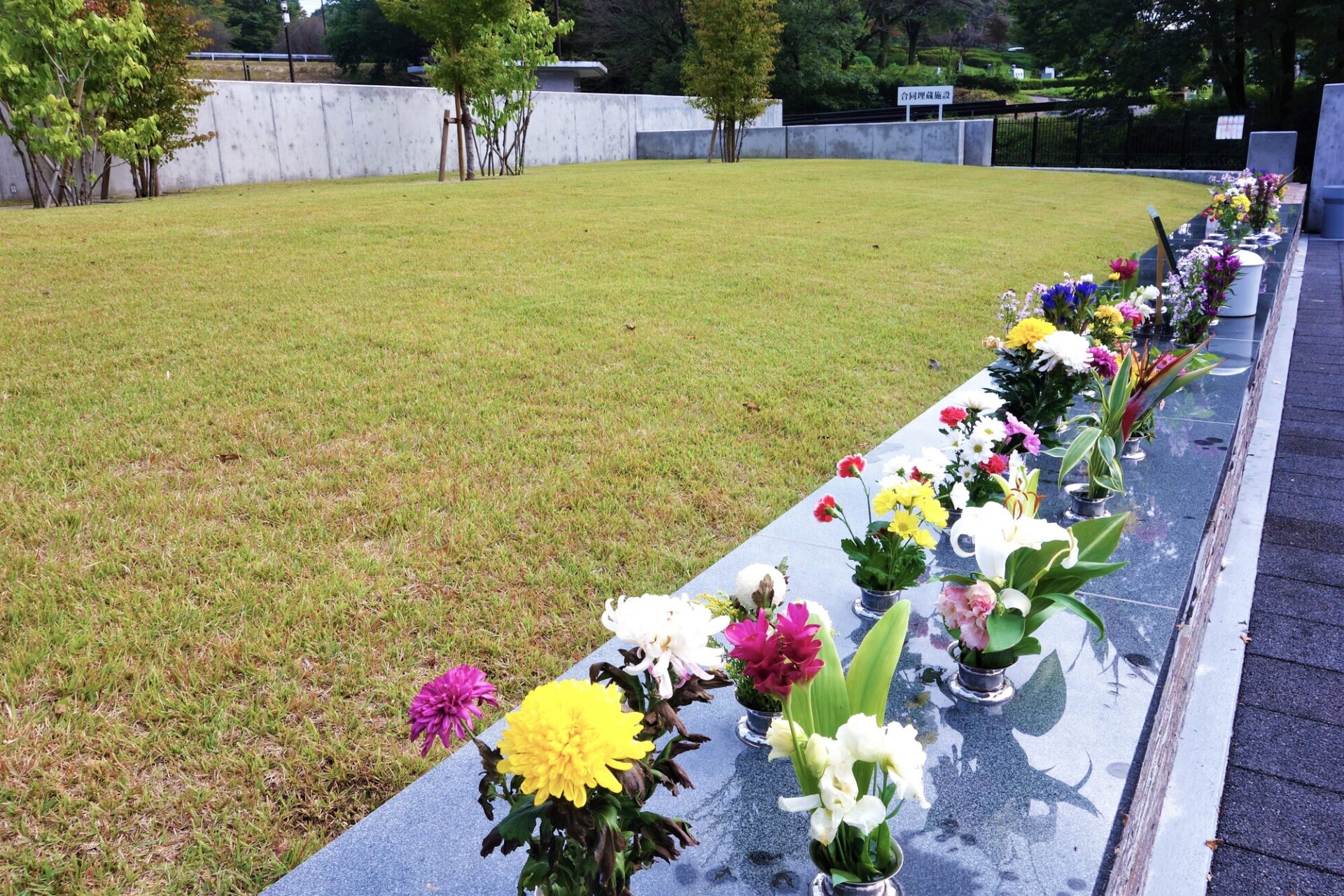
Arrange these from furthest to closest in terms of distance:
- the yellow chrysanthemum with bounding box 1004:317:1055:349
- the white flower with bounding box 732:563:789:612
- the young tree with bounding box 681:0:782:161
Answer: the young tree with bounding box 681:0:782:161 < the yellow chrysanthemum with bounding box 1004:317:1055:349 < the white flower with bounding box 732:563:789:612

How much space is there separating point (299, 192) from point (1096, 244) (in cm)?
1072

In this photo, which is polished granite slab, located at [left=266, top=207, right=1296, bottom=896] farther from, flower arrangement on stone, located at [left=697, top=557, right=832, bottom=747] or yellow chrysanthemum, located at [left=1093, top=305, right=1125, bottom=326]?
yellow chrysanthemum, located at [left=1093, top=305, right=1125, bottom=326]

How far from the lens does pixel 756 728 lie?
1941 mm

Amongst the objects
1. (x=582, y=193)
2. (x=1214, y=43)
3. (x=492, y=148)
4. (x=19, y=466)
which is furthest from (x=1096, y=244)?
(x=1214, y=43)

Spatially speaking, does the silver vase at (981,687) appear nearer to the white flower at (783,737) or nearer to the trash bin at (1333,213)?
the white flower at (783,737)

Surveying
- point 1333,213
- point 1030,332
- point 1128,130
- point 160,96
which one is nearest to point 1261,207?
point 1333,213

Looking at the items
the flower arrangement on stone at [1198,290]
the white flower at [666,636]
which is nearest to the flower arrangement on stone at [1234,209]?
the flower arrangement on stone at [1198,290]

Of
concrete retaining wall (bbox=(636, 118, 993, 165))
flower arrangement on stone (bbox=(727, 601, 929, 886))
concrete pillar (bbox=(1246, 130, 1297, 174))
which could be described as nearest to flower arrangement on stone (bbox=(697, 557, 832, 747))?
flower arrangement on stone (bbox=(727, 601, 929, 886))

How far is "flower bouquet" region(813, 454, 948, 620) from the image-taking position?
2.29 metres

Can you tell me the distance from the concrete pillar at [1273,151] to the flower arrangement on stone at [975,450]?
17708 mm

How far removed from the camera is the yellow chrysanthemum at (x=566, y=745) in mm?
1058

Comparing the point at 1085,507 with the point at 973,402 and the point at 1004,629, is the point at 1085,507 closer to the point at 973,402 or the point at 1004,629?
the point at 973,402

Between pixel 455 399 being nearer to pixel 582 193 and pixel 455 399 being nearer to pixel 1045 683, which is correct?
pixel 1045 683

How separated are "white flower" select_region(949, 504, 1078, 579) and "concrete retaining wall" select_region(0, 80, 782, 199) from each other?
51.3 ft
